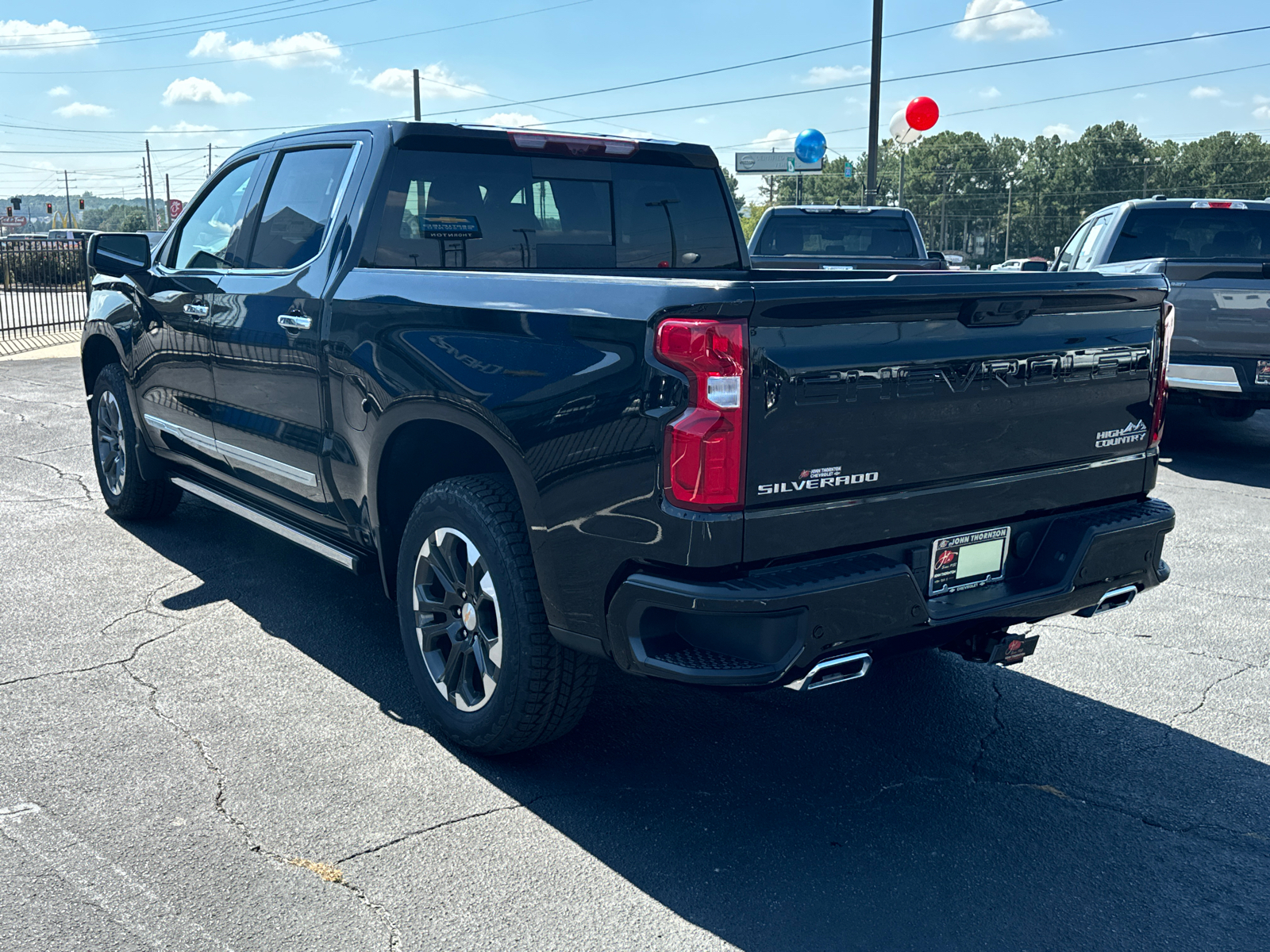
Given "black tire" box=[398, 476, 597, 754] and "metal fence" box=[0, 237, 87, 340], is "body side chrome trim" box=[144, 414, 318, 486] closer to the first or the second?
"black tire" box=[398, 476, 597, 754]

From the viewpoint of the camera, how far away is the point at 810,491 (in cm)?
282

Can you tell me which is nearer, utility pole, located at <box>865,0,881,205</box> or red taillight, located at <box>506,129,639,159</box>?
red taillight, located at <box>506,129,639,159</box>

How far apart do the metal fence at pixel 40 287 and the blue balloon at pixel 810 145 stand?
15392 millimetres

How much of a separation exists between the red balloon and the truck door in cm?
1725

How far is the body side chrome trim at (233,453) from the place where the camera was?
4391 millimetres

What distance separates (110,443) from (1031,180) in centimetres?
15970

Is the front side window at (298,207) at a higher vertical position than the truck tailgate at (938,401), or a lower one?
higher

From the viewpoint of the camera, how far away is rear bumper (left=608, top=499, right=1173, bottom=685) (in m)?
2.75

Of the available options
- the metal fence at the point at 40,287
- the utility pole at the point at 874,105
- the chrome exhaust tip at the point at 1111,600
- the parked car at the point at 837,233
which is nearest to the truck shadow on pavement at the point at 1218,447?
the parked car at the point at 837,233

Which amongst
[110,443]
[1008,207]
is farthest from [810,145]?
[1008,207]

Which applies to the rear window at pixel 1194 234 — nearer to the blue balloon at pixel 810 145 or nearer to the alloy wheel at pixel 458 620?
the alloy wheel at pixel 458 620

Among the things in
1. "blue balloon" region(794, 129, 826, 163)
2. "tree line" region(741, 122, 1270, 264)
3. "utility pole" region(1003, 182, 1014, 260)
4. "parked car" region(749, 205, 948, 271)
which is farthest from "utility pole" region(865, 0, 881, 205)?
"utility pole" region(1003, 182, 1014, 260)

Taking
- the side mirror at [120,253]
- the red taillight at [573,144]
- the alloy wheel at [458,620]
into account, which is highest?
the red taillight at [573,144]

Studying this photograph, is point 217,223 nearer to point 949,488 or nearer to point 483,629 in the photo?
point 483,629
